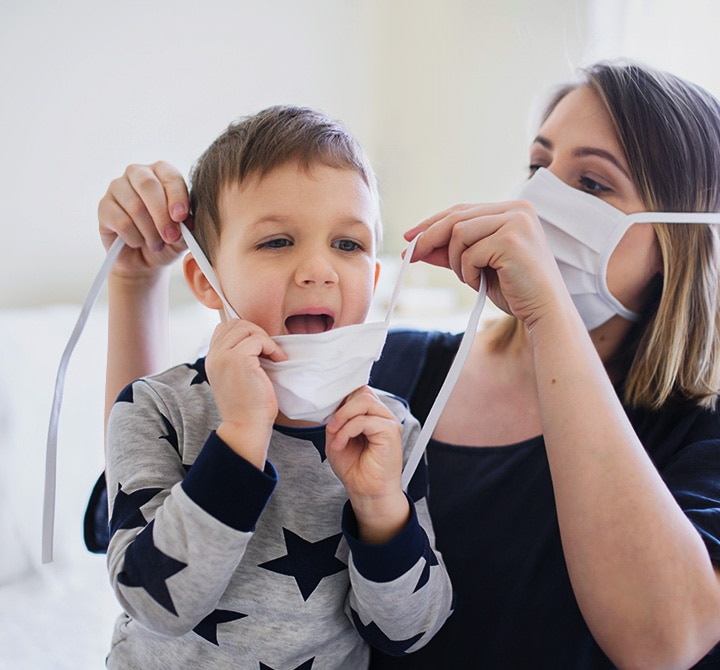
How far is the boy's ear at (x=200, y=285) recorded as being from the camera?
86 centimetres

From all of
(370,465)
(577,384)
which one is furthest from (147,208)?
(577,384)

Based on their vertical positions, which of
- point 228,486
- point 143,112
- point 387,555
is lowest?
point 387,555

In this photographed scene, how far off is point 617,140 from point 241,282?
0.64m

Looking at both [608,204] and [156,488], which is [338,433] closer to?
[156,488]

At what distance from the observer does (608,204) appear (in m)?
1.05

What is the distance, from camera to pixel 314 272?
759 mm

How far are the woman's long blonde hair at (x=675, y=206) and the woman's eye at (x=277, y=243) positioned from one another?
22.7 inches

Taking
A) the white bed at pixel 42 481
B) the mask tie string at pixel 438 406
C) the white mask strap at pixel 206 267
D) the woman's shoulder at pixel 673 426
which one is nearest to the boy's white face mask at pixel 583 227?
the woman's shoulder at pixel 673 426

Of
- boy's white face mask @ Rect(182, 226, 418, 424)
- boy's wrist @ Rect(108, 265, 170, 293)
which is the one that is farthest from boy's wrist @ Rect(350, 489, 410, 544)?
boy's wrist @ Rect(108, 265, 170, 293)

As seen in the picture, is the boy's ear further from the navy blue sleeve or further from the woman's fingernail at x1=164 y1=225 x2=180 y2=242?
the navy blue sleeve

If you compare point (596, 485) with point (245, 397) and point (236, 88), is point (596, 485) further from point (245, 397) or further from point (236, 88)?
point (236, 88)

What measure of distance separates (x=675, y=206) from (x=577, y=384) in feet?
1.41

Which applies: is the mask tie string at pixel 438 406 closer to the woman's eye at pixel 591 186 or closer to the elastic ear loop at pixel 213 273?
the elastic ear loop at pixel 213 273

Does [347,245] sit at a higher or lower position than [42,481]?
higher
